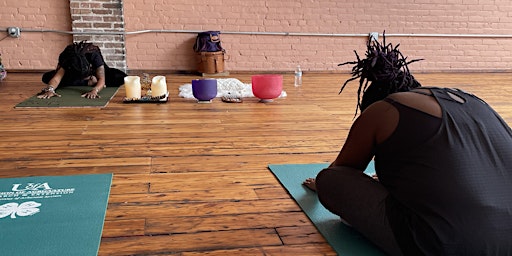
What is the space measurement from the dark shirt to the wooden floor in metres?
0.43

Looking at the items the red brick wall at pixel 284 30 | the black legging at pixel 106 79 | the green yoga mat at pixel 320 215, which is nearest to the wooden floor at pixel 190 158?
the green yoga mat at pixel 320 215

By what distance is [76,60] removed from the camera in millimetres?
4344

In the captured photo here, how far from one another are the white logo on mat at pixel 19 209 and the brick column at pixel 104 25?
4.33 meters

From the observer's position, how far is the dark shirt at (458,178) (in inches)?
50.6

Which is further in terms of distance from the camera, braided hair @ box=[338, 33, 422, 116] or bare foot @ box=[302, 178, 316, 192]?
bare foot @ box=[302, 178, 316, 192]

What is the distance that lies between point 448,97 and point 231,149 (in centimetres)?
160

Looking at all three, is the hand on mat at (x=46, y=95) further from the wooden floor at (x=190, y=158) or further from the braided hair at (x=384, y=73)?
the braided hair at (x=384, y=73)

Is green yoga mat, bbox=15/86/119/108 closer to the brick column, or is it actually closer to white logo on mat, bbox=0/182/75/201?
the brick column

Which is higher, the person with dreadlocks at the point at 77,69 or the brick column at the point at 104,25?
the brick column at the point at 104,25

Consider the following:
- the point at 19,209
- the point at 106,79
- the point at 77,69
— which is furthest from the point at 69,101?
the point at 19,209

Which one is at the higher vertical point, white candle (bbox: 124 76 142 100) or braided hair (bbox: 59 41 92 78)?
braided hair (bbox: 59 41 92 78)

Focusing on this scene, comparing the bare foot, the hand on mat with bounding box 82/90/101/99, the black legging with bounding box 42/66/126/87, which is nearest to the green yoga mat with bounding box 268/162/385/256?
the bare foot

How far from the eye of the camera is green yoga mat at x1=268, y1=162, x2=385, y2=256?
5.24 ft

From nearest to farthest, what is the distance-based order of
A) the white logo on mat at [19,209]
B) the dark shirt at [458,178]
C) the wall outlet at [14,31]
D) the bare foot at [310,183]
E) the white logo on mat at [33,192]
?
→ the dark shirt at [458,178]
the white logo on mat at [19,209]
the white logo on mat at [33,192]
the bare foot at [310,183]
the wall outlet at [14,31]
